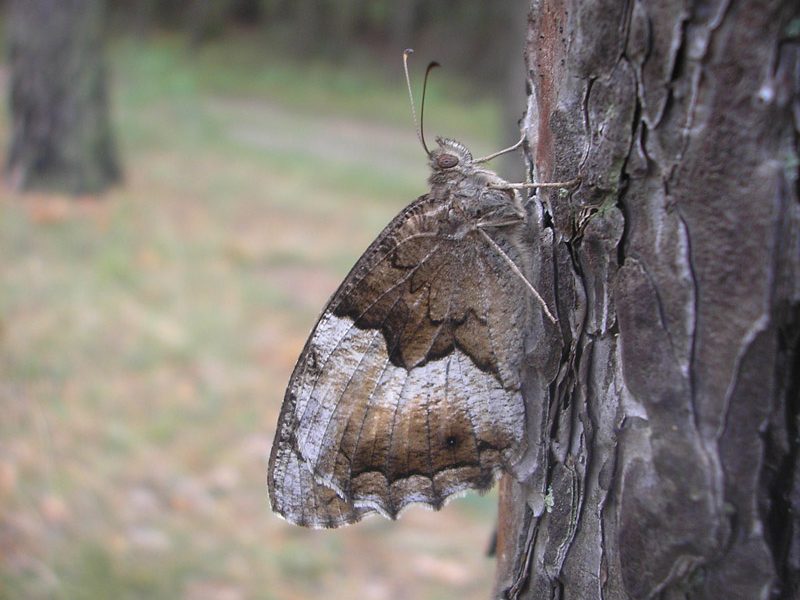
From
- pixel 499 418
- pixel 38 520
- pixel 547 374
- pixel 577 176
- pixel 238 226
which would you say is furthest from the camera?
pixel 238 226

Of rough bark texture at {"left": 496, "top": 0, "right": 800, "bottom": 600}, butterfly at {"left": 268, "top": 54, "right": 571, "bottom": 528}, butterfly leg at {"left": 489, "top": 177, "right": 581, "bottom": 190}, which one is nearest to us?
rough bark texture at {"left": 496, "top": 0, "right": 800, "bottom": 600}

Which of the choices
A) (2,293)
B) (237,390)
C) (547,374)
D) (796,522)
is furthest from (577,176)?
(2,293)

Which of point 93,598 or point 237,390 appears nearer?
point 93,598

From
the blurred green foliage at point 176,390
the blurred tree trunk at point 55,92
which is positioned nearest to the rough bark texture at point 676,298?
the blurred green foliage at point 176,390

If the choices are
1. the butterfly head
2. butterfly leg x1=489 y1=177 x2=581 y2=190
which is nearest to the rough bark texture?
butterfly leg x1=489 y1=177 x2=581 y2=190

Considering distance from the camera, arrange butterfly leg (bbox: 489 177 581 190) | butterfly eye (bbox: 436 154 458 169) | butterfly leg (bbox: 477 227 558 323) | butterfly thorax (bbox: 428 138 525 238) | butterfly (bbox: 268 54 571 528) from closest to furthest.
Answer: butterfly leg (bbox: 489 177 581 190) → butterfly leg (bbox: 477 227 558 323) → butterfly (bbox: 268 54 571 528) → butterfly thorax (bbox: 428 138 525 238) → butterfly eye (bbox: 436 154 458 169)

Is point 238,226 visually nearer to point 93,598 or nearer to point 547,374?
point 93,598

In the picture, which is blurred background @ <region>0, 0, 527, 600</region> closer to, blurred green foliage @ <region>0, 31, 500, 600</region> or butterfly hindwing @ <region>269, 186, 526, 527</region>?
blurred green foliage @ <region>0, 31, 500, 600</region>

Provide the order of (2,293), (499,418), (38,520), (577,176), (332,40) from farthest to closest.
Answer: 1. (332,40)
2. (2,293)
3. (38,520)
4. (499,418)
5. (577,176)
